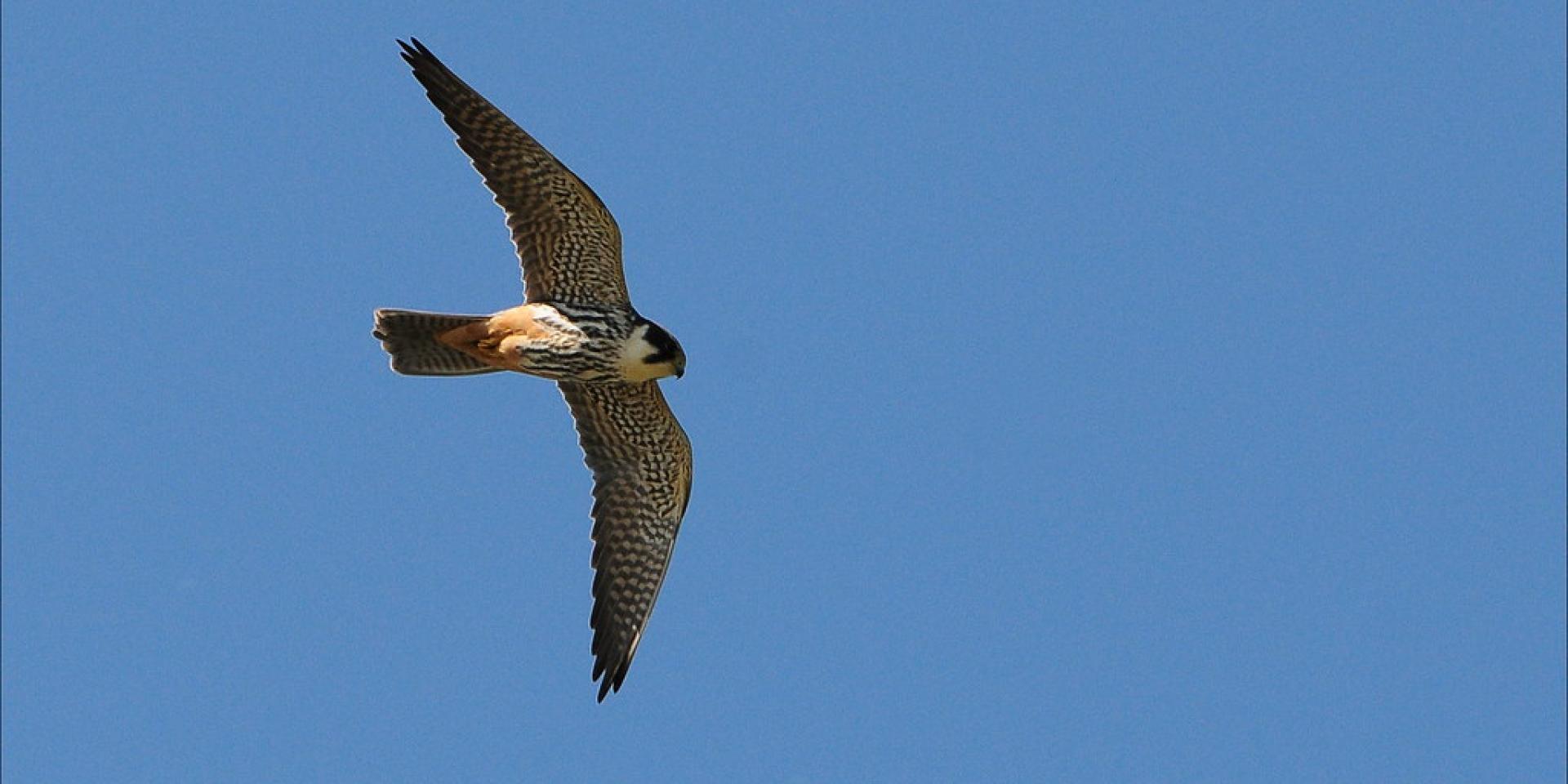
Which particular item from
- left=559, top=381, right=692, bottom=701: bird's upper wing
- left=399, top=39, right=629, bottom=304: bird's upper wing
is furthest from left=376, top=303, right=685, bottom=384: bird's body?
left=559, top=381, right=692, bottom=701: bird's upper wing

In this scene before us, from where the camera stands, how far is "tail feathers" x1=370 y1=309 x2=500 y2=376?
452 inches

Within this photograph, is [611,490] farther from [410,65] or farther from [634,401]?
[410,65]

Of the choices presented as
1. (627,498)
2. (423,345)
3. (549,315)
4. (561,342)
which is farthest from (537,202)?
(627,498)

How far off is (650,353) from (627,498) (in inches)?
48.2

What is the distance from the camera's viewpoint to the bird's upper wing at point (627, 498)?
1213 cm

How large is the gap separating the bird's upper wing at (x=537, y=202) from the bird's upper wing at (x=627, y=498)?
2.52ft

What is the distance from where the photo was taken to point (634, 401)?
Answer: 40.1ft

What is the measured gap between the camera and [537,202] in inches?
452

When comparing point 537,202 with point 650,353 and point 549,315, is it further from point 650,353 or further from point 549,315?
point 650,353

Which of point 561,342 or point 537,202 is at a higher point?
point 537,202

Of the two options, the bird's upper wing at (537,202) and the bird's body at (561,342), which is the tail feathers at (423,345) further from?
the bird's upper wing at (537,202)

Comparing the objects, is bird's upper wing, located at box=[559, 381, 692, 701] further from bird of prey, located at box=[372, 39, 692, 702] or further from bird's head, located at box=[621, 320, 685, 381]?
bird's head, located at box=[621, 320, 685, 381]

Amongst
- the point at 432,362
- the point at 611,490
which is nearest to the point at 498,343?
the point at 432,362

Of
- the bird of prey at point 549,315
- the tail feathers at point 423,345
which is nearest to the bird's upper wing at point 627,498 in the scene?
the bird of prey at point 549,315
